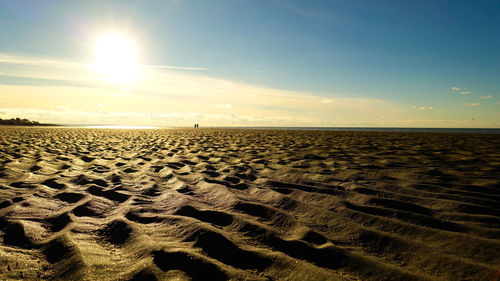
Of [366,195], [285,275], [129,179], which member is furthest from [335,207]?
[129,179]

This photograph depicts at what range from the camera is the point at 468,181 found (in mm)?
3717

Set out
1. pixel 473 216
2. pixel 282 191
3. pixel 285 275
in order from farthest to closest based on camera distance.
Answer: pixel 282 191, pixel 473 216, pixel 285 275

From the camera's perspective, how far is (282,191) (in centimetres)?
348

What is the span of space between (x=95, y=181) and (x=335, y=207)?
3502 millimetres

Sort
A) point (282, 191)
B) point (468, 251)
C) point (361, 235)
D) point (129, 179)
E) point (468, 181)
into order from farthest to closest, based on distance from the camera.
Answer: point (129, 179), point (468, 181), point (282, 191), point (361, 235), point (468, 251)

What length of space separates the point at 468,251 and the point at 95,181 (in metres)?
4.46

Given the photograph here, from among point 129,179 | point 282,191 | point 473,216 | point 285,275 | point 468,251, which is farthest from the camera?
point 129,179

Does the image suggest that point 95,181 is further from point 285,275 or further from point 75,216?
point 285,275

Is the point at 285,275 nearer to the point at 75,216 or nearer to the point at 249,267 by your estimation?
the point at 249,267

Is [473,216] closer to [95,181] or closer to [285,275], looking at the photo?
[285,275]

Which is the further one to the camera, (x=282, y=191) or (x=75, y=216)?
(x=282, y=191)

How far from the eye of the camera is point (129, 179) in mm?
4105

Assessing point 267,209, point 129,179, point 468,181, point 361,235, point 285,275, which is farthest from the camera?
point 129,179

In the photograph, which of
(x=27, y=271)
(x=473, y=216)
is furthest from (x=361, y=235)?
(x=27, y=271)
